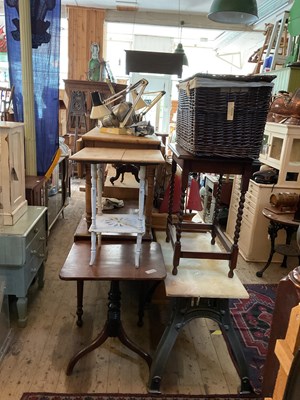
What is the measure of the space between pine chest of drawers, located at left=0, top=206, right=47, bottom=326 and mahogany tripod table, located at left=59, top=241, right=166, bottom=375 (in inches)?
15.5

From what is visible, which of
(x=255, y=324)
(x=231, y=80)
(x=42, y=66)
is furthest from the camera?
(x=42, y=66)

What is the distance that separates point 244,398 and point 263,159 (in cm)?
236

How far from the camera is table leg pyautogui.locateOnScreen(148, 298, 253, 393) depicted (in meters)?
1.72

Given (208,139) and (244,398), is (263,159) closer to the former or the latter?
(208,139)

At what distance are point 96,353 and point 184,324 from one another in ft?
2.11

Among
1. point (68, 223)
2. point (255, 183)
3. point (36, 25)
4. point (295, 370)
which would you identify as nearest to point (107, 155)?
point (295, 370)

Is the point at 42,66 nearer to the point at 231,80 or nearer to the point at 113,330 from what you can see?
the point at 231,80

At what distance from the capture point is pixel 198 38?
295 inches

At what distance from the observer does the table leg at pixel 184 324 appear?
172 centimetres

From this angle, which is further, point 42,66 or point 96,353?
point 42,66

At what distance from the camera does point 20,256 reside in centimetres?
205

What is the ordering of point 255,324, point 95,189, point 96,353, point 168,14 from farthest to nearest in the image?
point 168,14 < point 255,324 < point 96,353 < point 95,189

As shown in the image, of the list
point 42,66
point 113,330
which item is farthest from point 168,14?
point 113,330

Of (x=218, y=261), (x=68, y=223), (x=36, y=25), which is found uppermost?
(x=36, y=25)
